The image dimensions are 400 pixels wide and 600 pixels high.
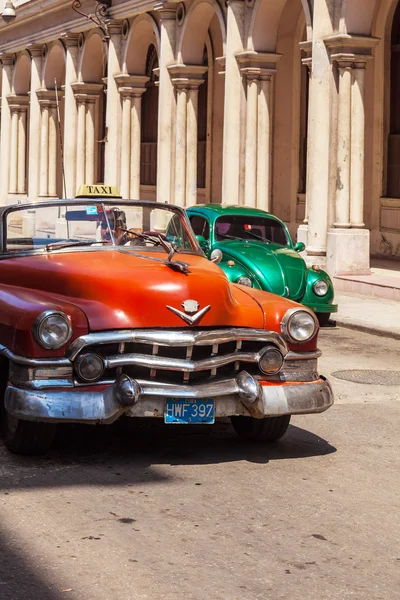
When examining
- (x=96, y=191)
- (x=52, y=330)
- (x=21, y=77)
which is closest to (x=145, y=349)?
(x=52, y=330)

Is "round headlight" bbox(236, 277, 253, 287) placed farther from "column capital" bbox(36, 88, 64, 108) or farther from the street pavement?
"column capital" bbox(36, 88, 64, 108)

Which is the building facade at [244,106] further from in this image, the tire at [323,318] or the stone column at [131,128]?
the tire at [323,318]

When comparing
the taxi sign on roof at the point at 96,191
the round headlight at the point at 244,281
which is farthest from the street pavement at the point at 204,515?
the taxi sign on roof at the point at 96,191

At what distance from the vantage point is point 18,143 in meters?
39.2

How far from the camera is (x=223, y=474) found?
22.6 feet

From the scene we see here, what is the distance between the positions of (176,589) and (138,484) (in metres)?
1.70

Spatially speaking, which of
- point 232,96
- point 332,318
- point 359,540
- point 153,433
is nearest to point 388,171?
point 232,96

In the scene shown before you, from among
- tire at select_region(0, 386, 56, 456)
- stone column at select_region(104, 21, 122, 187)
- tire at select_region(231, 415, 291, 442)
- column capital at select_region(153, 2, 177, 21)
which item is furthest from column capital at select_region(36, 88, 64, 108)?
tire at select_region(0, 386, 56, 456)

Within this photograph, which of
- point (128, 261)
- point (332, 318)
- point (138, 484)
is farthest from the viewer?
point (332, 318)

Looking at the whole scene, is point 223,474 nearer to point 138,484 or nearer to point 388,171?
point 138,484

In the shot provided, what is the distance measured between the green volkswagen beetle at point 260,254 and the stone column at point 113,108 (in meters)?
14.4

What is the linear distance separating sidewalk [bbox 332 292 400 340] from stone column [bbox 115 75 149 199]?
478 inches

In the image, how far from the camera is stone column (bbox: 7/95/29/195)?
3897cm

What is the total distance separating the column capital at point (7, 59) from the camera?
126 ft
